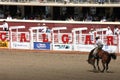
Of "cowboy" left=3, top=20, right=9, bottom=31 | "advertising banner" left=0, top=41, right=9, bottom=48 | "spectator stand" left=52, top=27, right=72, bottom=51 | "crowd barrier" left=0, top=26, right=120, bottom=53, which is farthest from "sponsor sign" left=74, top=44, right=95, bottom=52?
"cowboy" left=3, top=20, right=9, bottom=31

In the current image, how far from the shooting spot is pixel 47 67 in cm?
2486

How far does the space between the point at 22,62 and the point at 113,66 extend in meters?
4.86

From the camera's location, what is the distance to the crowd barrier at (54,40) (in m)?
29.7

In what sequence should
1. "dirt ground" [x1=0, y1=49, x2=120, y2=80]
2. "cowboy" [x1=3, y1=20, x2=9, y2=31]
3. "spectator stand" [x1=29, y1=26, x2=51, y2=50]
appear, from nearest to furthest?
"dirt ground" [x1=0, y1=49, x2=120, y2=80] < "spectator stand" [x1=29, y1=26, x2=51, y2=50] < "cowboy" [x1=3, y1=20, x2=9, y2=31]

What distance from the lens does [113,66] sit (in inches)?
1005

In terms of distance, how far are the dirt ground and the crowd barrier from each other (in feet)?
1.22

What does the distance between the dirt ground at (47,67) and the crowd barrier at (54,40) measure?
0.37 meters

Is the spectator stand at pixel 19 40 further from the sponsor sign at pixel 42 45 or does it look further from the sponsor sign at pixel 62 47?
the sponsor sign at pixel 62 47

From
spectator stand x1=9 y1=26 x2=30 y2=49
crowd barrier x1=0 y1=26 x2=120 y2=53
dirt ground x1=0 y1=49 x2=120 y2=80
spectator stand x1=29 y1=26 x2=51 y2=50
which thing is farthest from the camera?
spectator stand x1=9 y1=26 x2=30 y2=49

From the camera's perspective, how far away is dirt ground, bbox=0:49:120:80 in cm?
2172

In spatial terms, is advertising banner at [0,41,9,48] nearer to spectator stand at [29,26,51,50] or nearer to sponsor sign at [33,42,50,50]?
spectator stand at [29,26,51,50]

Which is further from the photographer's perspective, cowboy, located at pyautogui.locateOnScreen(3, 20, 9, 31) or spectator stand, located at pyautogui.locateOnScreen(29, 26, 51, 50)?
cowboy, located at pyautogui.locateOnScreen(3, 20, 9, 31)

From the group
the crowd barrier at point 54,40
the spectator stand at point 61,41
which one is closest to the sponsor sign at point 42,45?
the crowd barrier at point 54,40

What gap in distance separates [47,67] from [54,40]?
5725mm
